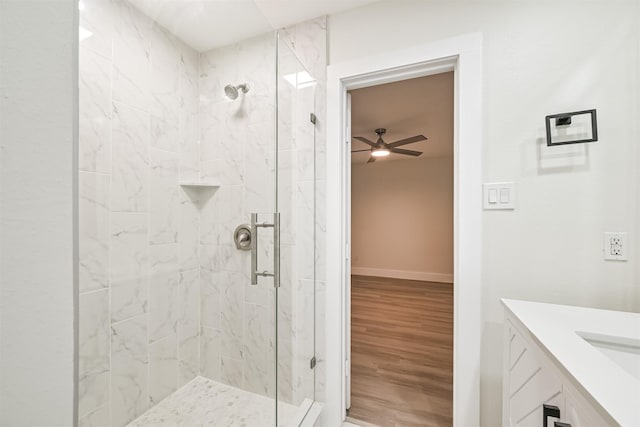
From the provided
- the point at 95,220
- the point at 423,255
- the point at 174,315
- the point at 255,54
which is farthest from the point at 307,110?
the point at 423,255

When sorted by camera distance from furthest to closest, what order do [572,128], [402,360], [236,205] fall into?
[402,360]
[236,205]
[572,128]

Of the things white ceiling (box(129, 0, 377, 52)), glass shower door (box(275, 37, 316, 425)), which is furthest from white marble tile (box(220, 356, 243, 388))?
white ceiling (box(129, 0, 377, 52))

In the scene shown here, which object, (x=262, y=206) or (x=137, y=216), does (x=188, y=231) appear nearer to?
(x=137, y=216)

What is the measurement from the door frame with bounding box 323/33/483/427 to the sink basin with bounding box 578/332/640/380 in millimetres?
487

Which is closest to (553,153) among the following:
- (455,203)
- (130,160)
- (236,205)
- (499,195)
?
(499,195)

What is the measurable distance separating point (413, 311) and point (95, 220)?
11.2 ft

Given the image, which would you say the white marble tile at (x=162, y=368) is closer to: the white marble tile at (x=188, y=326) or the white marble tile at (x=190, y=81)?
the white marble tile at (x=188, y=326)

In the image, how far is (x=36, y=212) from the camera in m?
0.28

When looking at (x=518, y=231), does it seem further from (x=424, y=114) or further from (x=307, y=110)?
(x=424, y=114)

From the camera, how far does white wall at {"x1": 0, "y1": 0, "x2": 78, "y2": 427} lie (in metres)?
0.26

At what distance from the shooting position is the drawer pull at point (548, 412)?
0.69 metres

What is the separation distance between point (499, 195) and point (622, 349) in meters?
0.70

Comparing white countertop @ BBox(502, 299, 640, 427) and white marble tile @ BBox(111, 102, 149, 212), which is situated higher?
white marble tile @ BBox(111, 102, 149, 212)

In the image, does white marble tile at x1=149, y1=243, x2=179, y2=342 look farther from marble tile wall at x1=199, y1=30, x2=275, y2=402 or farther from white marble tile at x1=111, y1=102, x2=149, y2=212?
white marble tile at x1=111, y1=102, x2=149, y2=212
